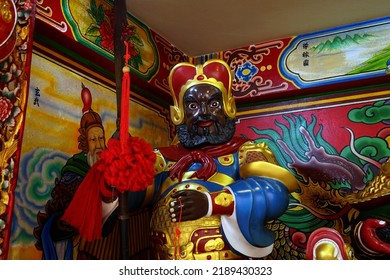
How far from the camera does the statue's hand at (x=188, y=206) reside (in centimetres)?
136

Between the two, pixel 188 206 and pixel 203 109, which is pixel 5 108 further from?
pixel 203 109

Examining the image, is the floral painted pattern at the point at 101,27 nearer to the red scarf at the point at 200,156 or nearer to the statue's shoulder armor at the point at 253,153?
the red scarf at the point at 200,156

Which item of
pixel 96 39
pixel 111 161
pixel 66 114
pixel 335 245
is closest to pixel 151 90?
pixel 96 39

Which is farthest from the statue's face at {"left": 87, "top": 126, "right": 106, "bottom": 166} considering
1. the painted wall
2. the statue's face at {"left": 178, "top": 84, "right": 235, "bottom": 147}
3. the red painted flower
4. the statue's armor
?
the red painted flower

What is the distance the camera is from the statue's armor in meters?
1.46

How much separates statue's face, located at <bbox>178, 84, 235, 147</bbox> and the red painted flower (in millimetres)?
645

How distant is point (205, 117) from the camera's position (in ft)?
5.32

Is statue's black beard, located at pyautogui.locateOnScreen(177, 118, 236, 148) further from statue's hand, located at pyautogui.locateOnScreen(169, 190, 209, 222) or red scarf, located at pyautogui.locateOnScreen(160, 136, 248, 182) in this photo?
statue's hand, located at pyautogui.locateOnScreen(169, 190, 209, 222)

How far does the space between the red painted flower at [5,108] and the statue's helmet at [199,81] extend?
0.65m

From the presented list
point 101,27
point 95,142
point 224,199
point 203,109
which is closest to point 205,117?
point 203,109

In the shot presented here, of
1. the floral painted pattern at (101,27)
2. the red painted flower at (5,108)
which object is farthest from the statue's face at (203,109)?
the red painted flower at (5,108)

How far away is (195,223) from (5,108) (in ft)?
2.20

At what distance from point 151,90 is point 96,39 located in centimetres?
46
